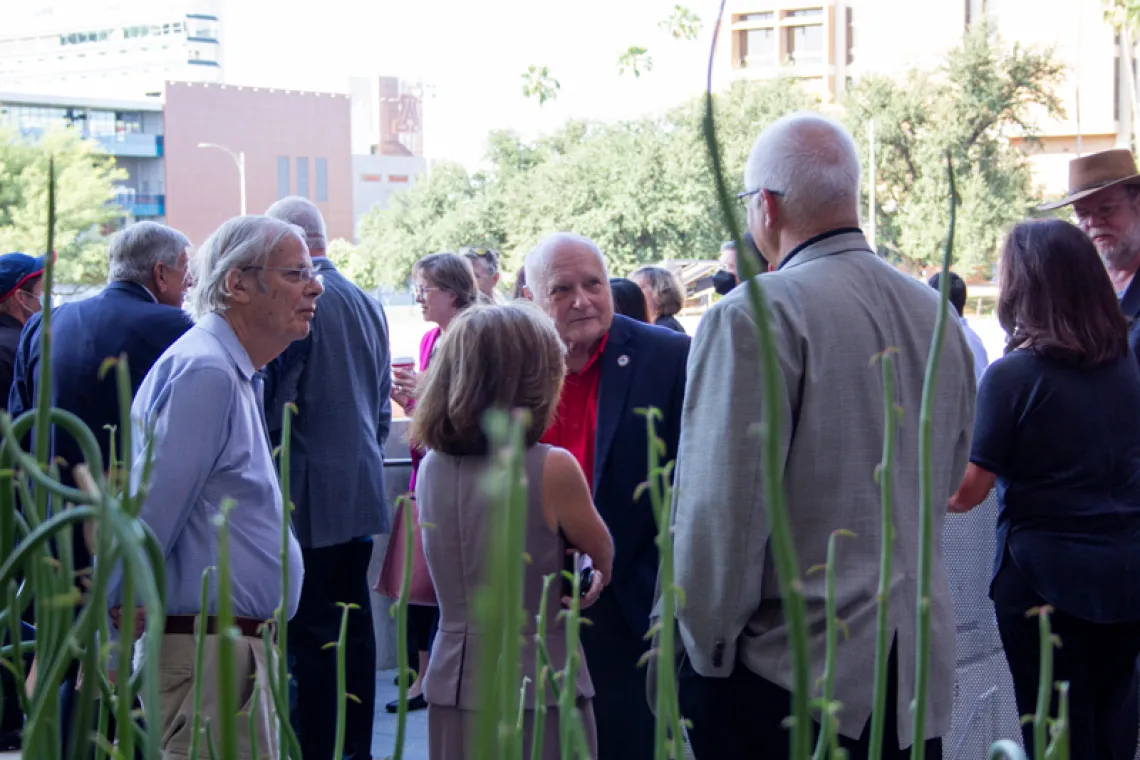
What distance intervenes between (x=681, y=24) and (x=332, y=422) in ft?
18.9

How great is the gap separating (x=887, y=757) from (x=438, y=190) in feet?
162

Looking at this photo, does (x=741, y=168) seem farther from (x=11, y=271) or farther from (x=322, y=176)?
(x=322, y=176)

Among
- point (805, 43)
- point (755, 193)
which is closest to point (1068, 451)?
point (755, 193)

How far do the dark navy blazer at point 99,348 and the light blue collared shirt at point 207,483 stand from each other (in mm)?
1075

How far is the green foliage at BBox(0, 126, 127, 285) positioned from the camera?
149ft

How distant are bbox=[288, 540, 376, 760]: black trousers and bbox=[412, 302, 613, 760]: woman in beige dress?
1627mm

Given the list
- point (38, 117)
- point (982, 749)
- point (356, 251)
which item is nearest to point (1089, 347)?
point (982, 749)

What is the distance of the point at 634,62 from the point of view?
8781 millimetres

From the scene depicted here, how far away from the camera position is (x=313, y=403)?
4.10 metres

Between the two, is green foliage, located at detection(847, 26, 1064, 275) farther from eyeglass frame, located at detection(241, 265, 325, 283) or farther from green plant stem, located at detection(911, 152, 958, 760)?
green plant stem, located at detection(911, 152, 958, 760)

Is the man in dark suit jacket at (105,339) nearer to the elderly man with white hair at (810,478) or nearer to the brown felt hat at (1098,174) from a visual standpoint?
the elderly man with white hair at (810,478)

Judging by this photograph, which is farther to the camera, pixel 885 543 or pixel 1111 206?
pixel 1111 206

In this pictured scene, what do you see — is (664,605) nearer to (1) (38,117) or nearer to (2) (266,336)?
(2) (266,336)

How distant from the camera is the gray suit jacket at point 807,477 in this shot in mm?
1986
